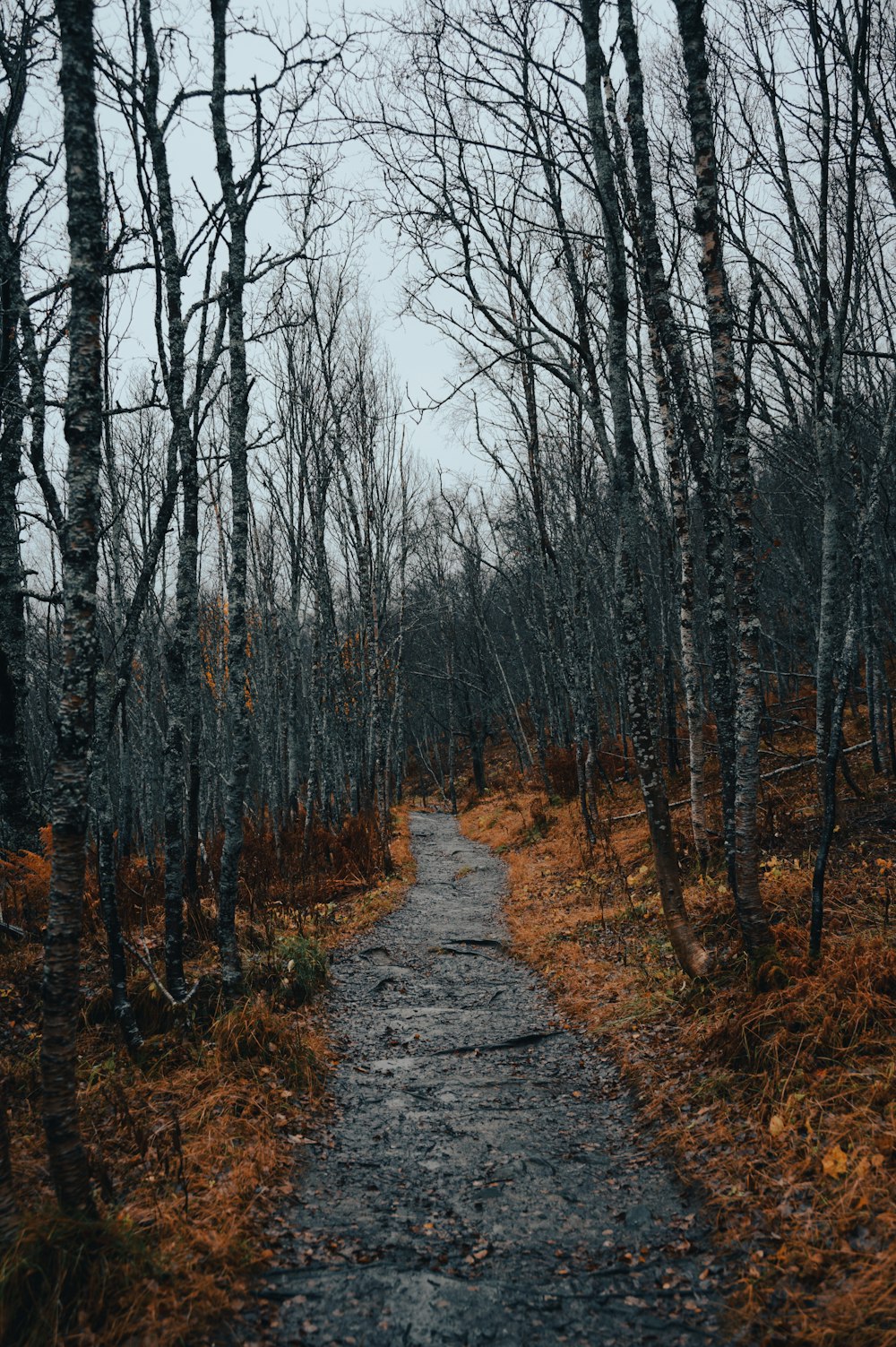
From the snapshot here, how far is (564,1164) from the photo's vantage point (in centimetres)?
362

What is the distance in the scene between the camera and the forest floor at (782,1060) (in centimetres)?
255

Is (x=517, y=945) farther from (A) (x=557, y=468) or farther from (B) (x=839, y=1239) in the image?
(A) (x=557, y=468)

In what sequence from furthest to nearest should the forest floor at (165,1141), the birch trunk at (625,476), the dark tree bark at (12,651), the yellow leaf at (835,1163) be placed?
the dark tree bark at (12,651) < the birch trunk at (625,476) < the yellow leaf at (835,1163) < the forest floor at (165,1141)

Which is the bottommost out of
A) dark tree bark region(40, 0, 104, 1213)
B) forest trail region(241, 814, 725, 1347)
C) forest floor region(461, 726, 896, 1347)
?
forest trail region(241, 814, 725, 1347)

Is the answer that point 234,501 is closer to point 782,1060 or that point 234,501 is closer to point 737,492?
point 737,492

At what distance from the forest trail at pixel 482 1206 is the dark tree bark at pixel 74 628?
107 cm

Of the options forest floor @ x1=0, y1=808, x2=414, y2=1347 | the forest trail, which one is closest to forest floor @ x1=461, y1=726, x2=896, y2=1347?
the forest trail

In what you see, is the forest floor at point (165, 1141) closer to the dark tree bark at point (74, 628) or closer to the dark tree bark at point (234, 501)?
the dark tree bark at point (74, 628)

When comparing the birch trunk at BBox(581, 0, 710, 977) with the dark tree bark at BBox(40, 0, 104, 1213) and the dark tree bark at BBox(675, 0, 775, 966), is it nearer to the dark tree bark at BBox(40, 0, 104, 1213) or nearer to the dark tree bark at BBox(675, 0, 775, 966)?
the dark tree bark at BBox(675, 0, 775, 966)

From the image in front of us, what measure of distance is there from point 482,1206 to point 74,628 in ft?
10.5

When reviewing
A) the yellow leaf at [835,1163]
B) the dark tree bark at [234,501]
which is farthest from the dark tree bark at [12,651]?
the yellow leaf at [835,1163]

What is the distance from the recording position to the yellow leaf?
9.50ft

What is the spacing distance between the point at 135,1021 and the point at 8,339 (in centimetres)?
499

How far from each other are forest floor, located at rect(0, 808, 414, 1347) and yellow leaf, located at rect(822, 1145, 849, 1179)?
2.37 m
